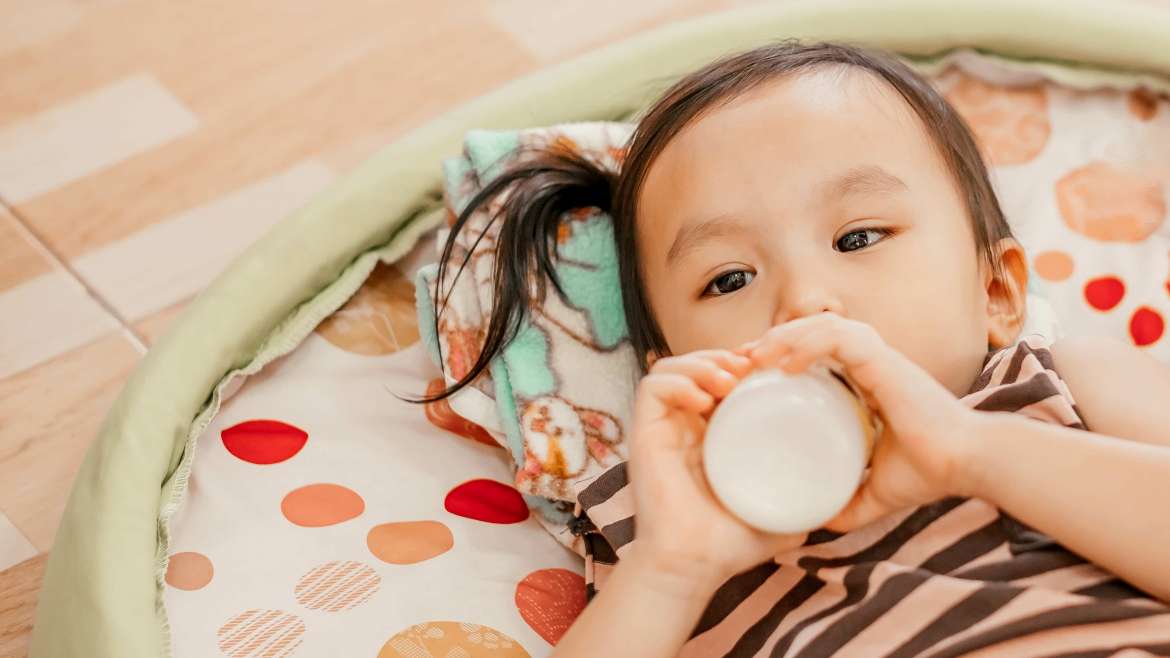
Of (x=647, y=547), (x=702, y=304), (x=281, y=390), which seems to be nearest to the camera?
(x=647, y=547)

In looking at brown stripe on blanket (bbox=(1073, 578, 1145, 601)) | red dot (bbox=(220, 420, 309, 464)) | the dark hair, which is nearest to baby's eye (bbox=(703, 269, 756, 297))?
the dark hair

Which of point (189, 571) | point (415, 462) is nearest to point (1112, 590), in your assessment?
point (415, 462)

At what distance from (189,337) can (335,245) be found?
0.60 feet

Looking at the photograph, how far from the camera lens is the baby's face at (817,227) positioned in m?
1.00

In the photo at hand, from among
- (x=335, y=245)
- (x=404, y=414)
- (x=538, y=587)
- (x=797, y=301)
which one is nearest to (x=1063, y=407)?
(x=797, y=301)

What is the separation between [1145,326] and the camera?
4.28ft

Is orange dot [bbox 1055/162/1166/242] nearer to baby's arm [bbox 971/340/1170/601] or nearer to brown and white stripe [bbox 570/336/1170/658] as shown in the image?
brown and white stripe [bbox 570/336/1170/658]

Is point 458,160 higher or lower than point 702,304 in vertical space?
higher

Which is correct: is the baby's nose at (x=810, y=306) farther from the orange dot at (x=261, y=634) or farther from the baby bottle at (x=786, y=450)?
the orange dot at (x=261, y=634)

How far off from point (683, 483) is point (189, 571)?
501 millimetres

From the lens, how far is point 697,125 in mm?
1101

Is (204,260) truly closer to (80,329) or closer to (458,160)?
(80,329)

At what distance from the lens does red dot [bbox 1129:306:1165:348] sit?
4.26ft

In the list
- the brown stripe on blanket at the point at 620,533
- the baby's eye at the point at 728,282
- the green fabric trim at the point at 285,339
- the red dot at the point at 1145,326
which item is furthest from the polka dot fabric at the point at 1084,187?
the green fabric trim at the point at 285,339
